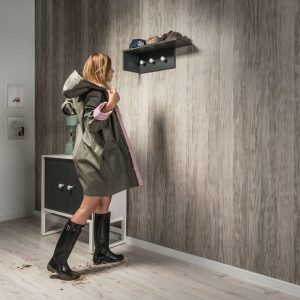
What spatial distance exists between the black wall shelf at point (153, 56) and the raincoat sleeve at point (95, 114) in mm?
659

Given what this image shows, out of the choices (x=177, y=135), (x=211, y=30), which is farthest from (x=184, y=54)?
(x=177, y=135)

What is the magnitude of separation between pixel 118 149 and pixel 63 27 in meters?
1.95

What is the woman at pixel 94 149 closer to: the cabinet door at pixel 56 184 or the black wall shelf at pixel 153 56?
the black wall shelf at pixel 153 56

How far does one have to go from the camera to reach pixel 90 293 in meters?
2.40

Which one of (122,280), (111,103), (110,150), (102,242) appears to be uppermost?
(111,103)

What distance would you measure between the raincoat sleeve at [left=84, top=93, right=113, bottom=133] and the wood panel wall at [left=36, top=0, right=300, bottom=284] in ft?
2.19

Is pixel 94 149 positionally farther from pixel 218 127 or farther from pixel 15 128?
pixel 15 128

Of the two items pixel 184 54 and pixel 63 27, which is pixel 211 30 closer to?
pixel 184 54

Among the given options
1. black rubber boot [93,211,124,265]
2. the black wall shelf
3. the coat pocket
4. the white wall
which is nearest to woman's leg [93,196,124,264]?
black rubber boot [93,211,124,265]

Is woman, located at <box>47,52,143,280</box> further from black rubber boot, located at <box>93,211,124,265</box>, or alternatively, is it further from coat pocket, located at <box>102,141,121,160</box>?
black rubber boot, located at <box>93,211,124,265</box>

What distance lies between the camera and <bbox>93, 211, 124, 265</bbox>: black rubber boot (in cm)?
293

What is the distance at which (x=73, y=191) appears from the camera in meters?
3.34

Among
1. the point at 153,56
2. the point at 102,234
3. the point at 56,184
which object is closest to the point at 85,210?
the point at 102,234

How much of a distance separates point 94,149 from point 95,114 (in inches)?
9.6
